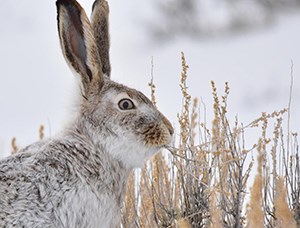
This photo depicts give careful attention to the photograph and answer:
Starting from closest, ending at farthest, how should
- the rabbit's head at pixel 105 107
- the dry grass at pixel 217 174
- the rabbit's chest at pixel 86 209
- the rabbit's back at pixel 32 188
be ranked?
the rabbit's back at pixel 32 188 < the rabbit's chest at pixel 86 209 < the rabbit's head at pixel 105 107 < the dry grass at pixel 217 174

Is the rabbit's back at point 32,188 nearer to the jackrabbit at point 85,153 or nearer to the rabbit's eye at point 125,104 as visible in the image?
the jackrabbit at point 85,153

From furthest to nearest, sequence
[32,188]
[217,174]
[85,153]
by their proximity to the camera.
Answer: [217,174]
[85,153]
[32,188]

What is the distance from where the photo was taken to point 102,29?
432 centimetres

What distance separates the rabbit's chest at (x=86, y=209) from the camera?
356cm

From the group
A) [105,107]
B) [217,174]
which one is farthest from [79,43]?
[217,174]

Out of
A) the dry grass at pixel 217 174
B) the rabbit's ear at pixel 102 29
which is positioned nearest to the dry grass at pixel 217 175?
the dry grass at pixel 217 174

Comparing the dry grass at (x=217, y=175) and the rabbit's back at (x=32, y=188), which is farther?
the dry grass at (x=217, y=175)

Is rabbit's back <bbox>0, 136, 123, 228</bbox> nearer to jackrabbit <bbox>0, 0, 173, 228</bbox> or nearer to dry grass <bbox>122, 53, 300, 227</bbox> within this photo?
jackrabbit <bbox>0, 0, 173, 228</bbox>

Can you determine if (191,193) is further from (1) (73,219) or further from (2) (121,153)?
(1) (73,219)

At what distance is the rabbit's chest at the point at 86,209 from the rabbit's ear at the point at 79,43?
58 centimetres

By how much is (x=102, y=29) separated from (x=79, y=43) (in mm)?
374

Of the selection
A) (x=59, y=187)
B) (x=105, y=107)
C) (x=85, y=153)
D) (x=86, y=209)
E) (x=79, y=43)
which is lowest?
(x=86, y=209)

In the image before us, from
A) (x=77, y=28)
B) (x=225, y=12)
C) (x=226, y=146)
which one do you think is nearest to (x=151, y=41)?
(x=225, y=12)

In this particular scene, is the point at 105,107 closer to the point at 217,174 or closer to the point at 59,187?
the point at 59,187
